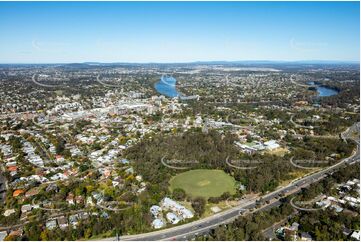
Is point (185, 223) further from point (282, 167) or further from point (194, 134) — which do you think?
point (194, 134)

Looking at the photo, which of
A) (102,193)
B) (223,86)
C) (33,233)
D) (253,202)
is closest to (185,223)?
(253,202)

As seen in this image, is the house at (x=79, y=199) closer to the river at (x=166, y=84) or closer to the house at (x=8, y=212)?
the house at (x=8, y=212)

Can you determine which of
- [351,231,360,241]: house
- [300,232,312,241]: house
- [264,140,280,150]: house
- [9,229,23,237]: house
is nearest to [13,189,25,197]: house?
[9,229,23,237]: house

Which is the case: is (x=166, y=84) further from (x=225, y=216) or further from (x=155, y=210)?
(x=225, y=216)

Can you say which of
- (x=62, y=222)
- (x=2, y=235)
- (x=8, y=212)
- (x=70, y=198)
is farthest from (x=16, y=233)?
(x=70, y=198)

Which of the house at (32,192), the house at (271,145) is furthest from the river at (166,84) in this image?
the house at (32,192)

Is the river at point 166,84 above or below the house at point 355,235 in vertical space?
above

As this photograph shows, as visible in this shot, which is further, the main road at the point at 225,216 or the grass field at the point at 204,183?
the grass field at the point at 204,183

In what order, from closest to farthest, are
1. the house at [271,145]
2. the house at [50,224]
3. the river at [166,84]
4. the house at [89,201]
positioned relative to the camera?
1. the house at [50,224]
2. the house at [89,201]
3. the house at [271,145]
4. the river at [166,84]
